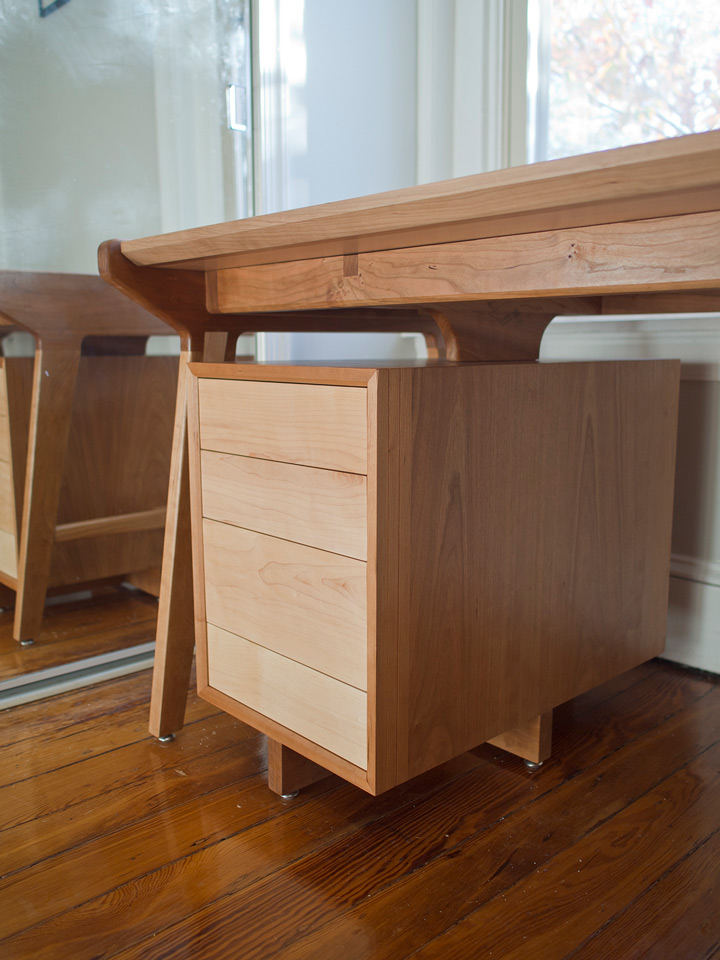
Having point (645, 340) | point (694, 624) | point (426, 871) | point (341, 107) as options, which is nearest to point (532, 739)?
point (426, 871)

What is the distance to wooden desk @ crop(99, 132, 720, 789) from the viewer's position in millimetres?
635

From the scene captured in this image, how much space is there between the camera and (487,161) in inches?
75.1

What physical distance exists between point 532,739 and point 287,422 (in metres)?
0.56

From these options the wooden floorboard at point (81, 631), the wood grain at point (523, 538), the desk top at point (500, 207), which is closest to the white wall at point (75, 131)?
the desk top at point (500, 207)

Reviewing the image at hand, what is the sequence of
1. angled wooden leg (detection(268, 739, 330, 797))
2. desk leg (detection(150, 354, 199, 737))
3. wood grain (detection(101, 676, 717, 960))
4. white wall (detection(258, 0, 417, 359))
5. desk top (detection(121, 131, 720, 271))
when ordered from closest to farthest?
desk top (detection(121, 131, 720, 271)) → wood grain (detection(101, 676, 717, 960)) → angled wooden leg (detection(268, 739, 330, 797)) → desk leg (detection(150, 354, 199, 737)) → white wall (detection(258, 0, 417, 359))

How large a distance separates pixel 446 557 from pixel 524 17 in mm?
1477

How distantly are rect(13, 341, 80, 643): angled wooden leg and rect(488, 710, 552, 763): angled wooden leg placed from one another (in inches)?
36.0

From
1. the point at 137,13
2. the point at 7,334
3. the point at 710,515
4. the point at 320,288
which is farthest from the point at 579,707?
the point at 137,13

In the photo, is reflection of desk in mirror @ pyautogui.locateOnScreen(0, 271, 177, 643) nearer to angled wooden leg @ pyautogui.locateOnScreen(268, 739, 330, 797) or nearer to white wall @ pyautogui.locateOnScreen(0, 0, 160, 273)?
white wall @ pyautogui.locateOnScreen(0, 0, 160, 273)

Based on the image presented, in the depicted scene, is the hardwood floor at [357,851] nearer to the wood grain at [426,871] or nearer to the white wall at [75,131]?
the wood grain at [426,871]

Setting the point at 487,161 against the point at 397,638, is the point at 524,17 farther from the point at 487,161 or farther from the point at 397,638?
the point at 397,638

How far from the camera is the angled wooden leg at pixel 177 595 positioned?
1155mm

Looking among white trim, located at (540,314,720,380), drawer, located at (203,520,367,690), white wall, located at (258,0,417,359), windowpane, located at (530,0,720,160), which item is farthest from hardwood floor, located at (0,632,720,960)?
windowpane, located at (530,0,720,160)

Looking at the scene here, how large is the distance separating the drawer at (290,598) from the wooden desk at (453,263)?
15cm
